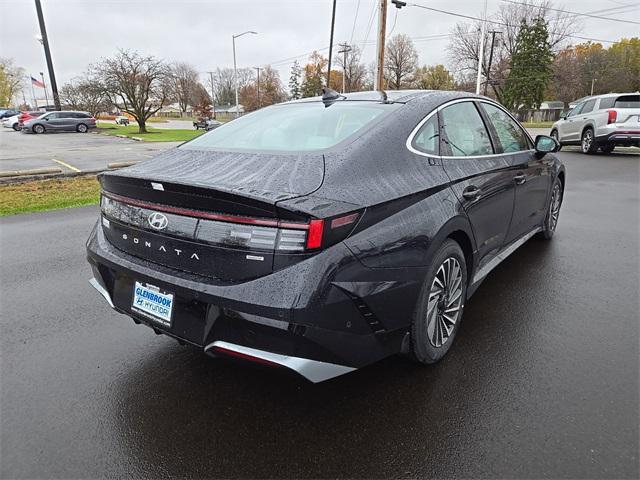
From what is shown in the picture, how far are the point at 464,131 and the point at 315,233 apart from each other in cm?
180

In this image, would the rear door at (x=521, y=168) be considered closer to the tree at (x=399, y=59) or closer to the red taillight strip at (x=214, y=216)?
the red taillight strip at (x=214, y=216)

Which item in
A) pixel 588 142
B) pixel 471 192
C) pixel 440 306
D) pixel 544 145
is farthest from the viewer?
pixel 588 142

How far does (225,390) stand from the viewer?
2.51 m

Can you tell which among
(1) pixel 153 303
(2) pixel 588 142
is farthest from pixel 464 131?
(2) pixel 588 142

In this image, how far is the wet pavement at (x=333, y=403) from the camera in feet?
6.56

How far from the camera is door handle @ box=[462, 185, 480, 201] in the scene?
2.81 m

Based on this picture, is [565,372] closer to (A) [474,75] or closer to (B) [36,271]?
(B) [36,271]

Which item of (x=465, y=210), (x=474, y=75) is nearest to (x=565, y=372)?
(x=465, y=210)

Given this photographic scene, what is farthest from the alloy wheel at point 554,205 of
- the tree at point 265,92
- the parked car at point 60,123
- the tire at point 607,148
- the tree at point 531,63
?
the tree at point 265,92

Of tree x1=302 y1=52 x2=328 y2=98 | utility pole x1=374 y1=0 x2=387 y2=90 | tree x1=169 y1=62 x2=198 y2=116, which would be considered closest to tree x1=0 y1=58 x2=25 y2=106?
tree x1=169 y1=62 x2=198 y2=116

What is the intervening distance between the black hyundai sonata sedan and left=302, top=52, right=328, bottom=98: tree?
6671cm

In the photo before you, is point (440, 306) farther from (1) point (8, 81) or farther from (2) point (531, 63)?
(1) point (8, 81)

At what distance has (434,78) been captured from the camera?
70.4m

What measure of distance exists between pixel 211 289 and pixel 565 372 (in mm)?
2125
